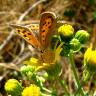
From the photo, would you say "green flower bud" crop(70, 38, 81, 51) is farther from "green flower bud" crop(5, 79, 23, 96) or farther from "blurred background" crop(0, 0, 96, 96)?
"blurred background" crop(0, 0, 96, 96)

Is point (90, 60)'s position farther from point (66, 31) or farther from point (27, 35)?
point (27, 35)

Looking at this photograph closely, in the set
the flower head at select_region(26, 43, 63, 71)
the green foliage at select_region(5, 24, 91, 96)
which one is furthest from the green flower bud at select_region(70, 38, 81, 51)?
the flower head at select_region(26, 43, 63, 71)

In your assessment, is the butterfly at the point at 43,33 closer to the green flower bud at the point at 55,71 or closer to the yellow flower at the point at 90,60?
the green flower bud at the point at 55,71

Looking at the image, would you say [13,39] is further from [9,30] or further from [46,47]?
[46,47]

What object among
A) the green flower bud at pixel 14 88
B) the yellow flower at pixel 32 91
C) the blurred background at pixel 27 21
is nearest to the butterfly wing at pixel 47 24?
the yellow flower at pixel 32 91

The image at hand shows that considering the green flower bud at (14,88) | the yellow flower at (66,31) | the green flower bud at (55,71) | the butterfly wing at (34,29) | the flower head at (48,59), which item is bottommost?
the green flower bud at (14,88)

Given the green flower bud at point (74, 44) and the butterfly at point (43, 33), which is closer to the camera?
the butterfly at point (43, 33)
